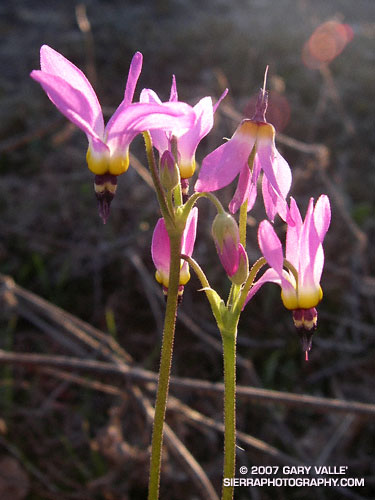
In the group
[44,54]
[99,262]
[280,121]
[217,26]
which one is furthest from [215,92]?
[44,54]

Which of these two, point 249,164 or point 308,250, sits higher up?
point 249,164

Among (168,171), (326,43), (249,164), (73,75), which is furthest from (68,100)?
(326,43)

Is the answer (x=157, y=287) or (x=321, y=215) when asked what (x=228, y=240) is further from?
(x=157, y=287)

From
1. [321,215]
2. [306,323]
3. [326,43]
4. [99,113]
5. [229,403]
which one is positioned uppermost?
[326,43]

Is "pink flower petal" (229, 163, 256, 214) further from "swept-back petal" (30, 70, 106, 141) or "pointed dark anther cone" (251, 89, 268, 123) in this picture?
"swept-back petal" (30, 70, 106, 141)

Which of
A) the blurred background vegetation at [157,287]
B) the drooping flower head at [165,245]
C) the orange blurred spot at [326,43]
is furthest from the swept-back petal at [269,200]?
the orange blurred spot at [326,43]

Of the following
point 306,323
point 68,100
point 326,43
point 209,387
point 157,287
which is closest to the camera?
point 68,100

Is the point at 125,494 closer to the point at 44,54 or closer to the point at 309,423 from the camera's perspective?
the point at 309,423
